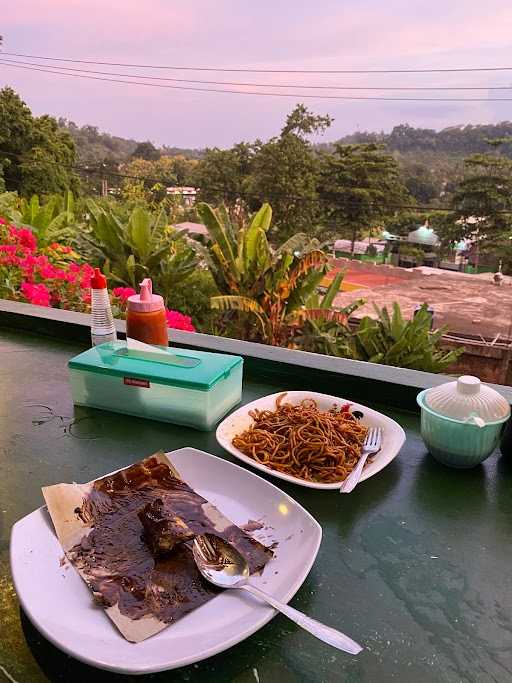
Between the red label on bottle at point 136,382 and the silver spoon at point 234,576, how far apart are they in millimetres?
427

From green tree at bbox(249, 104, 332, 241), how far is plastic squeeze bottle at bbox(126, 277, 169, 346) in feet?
73.5

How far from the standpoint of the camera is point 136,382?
1.13 metres

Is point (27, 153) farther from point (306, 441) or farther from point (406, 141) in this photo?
point (406, 141)

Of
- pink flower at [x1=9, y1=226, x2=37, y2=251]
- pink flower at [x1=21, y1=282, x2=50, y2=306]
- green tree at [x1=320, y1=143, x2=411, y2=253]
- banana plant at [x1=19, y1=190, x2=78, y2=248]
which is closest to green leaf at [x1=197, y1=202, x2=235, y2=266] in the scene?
banana plant at [x1=19, y1=190, x2=78, y2=248]

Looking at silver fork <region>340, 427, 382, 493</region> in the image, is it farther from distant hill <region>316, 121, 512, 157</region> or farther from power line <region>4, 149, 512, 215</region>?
distant hill <region>316, 121, 512, 157</region>

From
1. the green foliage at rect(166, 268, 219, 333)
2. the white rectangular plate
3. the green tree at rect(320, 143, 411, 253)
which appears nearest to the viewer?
the white rectangular plate

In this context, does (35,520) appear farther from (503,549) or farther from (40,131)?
(40,131)

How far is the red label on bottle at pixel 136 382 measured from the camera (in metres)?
1.13

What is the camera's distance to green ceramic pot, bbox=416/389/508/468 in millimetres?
964

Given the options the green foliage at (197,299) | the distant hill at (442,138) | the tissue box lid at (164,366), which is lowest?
the green foliage at (197,299)

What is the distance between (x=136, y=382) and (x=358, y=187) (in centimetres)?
2680

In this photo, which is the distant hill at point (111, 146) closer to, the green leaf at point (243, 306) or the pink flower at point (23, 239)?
the green leaf at point (243, 306)

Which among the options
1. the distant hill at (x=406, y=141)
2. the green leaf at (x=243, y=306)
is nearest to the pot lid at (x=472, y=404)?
the green leaf at (x=243, y=306)

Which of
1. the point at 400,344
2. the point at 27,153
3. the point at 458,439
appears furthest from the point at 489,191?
the point at 458,439
